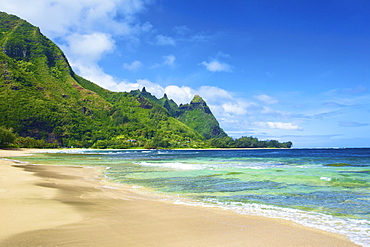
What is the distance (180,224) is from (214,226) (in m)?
1.31

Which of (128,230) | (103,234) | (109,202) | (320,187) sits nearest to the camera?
(103,234)

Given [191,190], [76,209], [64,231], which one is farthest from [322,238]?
[191,190]

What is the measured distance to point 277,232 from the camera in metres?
9.12

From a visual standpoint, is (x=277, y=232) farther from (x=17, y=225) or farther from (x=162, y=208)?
(x=17, y=225)

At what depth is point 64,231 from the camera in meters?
8.46

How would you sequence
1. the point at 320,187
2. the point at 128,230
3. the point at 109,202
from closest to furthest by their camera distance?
the point at 128,230 < the point at 109,202 < the point at 320,187

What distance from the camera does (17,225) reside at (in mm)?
8734

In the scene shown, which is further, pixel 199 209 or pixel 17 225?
pixel 199 209

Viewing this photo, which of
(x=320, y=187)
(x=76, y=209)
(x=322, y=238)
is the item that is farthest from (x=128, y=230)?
(x=320, y=187)

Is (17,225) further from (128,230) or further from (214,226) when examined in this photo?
(214,226)

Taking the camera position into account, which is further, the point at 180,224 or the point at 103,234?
the point at 180,224

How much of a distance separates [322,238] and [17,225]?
10.3 m

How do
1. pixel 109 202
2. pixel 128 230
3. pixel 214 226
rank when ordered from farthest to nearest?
pixel 109 202 < pixel 214 226 < pixel 128 230

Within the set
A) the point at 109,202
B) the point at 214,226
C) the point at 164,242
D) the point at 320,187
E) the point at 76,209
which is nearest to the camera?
the point at 164,242
